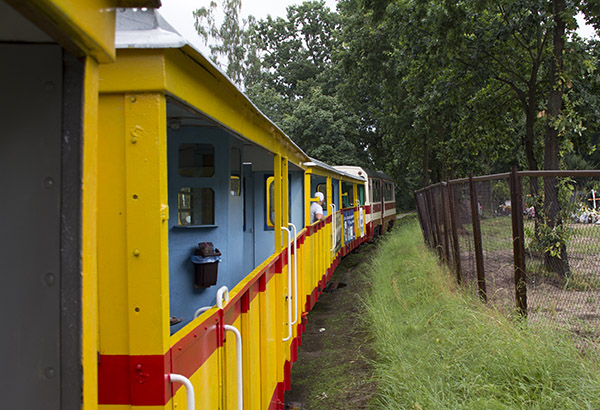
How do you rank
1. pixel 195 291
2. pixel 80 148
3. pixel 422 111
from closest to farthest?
pixel 80 148, pixel 195 291, pixel 422 111

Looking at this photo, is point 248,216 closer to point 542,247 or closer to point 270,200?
point 270,200

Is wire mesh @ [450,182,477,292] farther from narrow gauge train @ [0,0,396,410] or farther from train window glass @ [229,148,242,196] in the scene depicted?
narrow gauge train @ [0,0,396,410]

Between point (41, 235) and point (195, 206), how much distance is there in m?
3.68

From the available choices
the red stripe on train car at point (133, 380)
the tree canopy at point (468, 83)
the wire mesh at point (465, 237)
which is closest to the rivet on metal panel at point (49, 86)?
the red stripe on train car at point (133, 380)

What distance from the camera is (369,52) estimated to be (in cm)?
1983

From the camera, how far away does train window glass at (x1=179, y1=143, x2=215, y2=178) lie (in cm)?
481

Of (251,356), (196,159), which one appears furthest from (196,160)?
(251,356)

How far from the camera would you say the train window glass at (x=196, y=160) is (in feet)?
15.8

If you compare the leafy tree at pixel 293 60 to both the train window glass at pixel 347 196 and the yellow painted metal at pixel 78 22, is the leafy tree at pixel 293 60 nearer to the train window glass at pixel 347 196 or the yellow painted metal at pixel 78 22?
the train window glass at pixel 347 196

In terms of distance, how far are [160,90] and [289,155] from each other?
3.81 m

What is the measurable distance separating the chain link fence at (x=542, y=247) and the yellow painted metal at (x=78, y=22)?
4.24m

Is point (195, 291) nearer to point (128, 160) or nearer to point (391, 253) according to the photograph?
point (128, 160)

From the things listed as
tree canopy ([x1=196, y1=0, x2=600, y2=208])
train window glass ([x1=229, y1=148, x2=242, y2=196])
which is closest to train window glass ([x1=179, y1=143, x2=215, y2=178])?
train window glass ([x1=229, y1=148, x2=242, y2=196])

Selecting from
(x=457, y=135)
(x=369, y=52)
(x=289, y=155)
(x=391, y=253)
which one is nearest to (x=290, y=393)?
(x=289, y=155)
